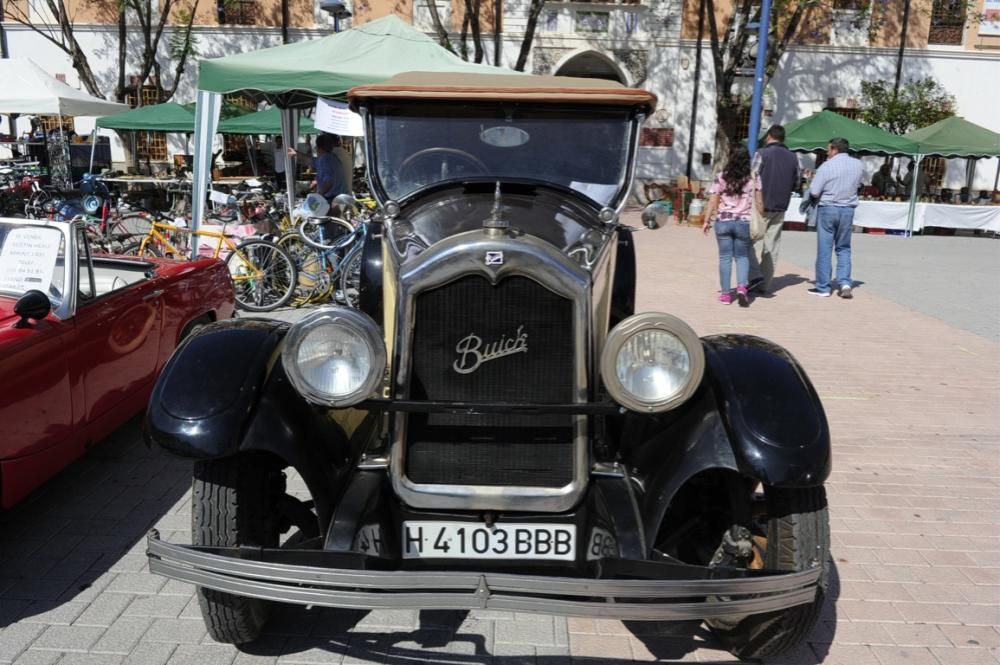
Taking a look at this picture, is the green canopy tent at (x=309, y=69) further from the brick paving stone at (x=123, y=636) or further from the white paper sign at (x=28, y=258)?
the brick paving stone at (x=123, y=636)

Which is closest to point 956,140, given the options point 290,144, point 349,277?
point 290,144

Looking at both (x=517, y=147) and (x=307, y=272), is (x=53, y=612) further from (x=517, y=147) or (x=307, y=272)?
(x=307, y=272)

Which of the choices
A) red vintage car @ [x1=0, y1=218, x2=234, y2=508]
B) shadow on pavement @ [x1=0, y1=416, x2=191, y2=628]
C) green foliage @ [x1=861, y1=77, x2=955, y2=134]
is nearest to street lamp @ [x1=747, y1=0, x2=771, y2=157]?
green foliage @ [x1=861, y1=77, x2=955, y2=134]

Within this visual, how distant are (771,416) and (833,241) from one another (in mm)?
7974

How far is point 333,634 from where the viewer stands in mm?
2990

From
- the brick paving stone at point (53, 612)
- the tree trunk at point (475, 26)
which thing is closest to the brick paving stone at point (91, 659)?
the brick paving stone at point (53, 612)

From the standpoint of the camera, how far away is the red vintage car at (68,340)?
11.1 feet

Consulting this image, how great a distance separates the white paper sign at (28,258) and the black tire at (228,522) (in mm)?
1887

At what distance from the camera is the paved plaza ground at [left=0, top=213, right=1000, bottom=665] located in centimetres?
291

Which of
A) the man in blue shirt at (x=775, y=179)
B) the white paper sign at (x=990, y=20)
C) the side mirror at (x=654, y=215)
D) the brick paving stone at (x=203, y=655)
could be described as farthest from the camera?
the white paper sign at (x=990, y=20)

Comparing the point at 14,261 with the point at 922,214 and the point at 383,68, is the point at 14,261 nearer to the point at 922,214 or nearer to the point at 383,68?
the point at 383,68

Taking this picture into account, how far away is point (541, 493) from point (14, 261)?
10.1ft

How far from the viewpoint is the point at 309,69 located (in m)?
9.37

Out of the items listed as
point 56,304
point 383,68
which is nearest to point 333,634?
point 56,304
